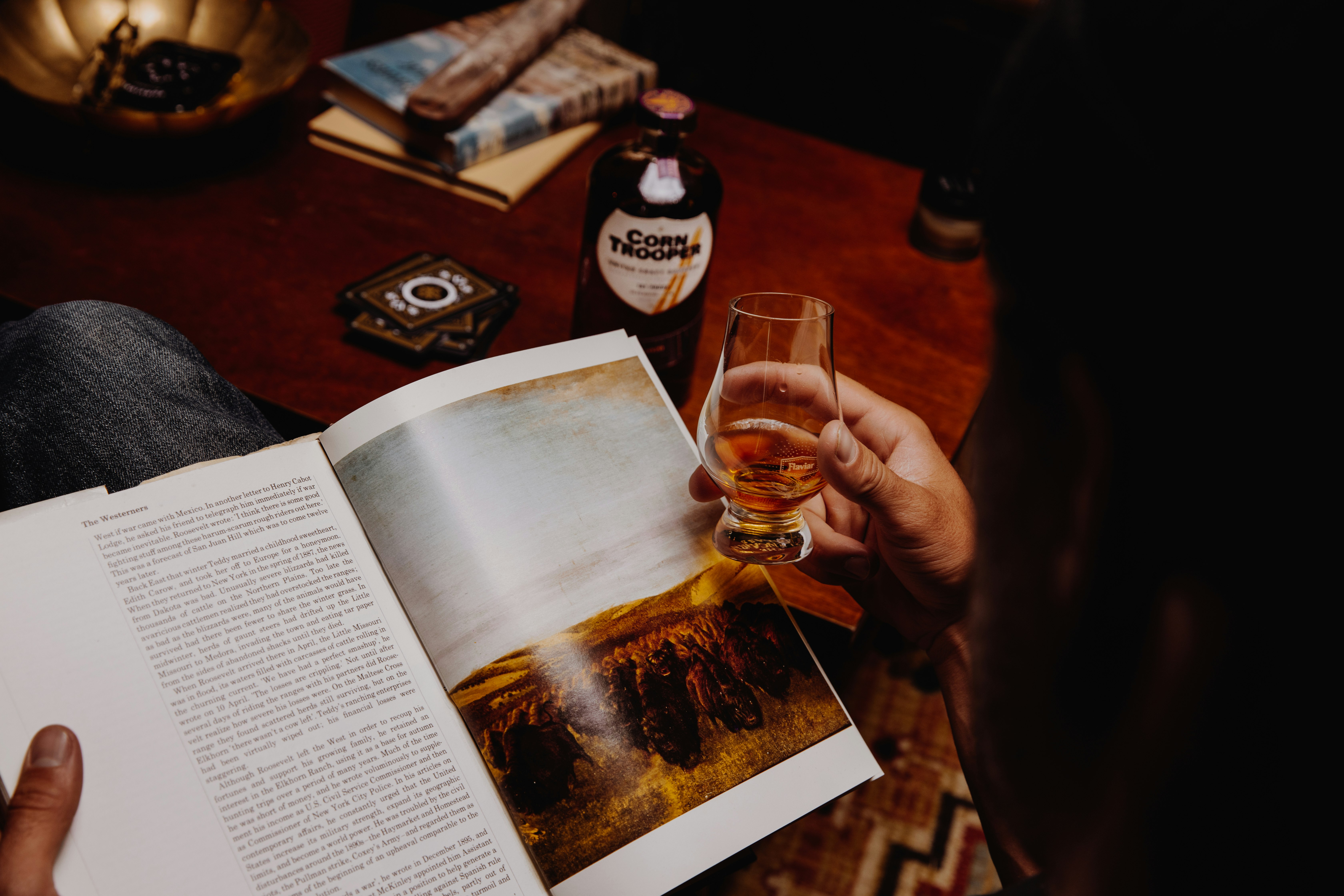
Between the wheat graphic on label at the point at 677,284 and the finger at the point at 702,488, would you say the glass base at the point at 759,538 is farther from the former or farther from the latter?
the wheat graphic on label at the point at 677,284

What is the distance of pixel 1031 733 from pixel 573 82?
1.35 meters

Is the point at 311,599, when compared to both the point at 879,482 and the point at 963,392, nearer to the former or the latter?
the point at 879,482

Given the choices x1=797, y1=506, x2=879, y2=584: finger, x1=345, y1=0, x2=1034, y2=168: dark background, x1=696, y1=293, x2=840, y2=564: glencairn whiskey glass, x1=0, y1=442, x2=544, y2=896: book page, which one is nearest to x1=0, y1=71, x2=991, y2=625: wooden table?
x1=797, y1=506, x2=879, y2=584: finger

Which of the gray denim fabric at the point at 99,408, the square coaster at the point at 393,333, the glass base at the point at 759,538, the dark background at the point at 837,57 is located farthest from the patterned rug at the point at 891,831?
the dark background at the point at 837,57

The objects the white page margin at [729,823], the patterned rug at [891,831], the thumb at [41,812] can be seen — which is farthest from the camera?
the patterned rug at [891,831]

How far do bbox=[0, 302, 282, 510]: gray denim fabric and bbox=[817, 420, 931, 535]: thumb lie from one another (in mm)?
570

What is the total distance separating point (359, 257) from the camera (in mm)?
1128

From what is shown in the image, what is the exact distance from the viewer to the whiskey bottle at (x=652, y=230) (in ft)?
2.82

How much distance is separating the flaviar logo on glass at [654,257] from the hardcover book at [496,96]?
0.46 m

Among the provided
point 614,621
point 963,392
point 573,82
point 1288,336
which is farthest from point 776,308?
point 573,82

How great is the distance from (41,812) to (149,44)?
112 centimetres

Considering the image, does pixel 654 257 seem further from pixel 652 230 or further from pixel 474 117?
pixel 474 117

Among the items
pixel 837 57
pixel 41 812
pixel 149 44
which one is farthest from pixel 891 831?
pixel 837 57

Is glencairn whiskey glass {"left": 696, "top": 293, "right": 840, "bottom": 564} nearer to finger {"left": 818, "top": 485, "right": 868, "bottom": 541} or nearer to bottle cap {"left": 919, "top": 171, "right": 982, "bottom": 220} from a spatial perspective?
finger {"left": 818, "top": 485, "right": 868, "bottom": 541}
